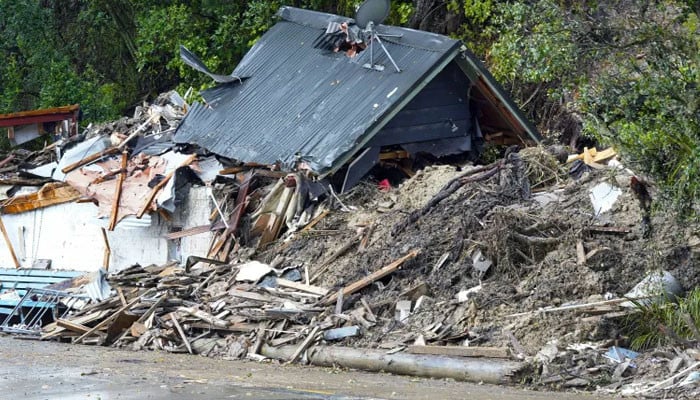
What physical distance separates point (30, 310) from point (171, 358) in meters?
5.86

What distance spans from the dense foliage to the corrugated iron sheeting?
1847 millimetres

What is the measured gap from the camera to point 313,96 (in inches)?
850

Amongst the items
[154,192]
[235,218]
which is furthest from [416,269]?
[154,192]

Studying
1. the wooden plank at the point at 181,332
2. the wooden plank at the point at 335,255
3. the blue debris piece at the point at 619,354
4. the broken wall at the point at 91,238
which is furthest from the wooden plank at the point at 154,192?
the blue debris piece at the point at 619,354

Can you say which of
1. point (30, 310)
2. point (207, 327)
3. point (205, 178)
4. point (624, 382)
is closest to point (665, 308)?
point (624, 382)

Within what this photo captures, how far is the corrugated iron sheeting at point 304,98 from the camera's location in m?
19.9

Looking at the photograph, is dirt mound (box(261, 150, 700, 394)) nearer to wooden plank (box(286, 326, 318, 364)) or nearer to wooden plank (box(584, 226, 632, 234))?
wooden plank (box(584, 226, 632, 234))

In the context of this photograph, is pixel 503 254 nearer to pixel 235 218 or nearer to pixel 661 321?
pixel 661 321

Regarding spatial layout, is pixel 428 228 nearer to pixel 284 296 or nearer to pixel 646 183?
pixel 284 296

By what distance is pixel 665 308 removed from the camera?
46.0 feet

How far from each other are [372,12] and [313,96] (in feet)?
6.60

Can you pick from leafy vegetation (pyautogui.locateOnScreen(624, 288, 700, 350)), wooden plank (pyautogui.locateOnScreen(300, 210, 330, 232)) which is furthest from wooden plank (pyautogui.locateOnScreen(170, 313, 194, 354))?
leafy vegetation (pyautogui.locateOnScreen(624, 288, 700, 350))

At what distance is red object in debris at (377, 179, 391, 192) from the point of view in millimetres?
19859

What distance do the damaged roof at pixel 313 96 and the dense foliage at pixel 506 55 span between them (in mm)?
1487
